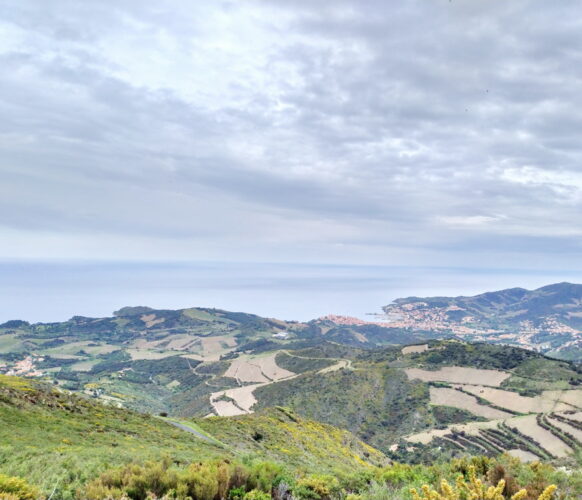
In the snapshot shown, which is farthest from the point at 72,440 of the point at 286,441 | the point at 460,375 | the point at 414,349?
the point at 414,349

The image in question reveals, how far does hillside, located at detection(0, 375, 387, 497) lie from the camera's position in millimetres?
12727

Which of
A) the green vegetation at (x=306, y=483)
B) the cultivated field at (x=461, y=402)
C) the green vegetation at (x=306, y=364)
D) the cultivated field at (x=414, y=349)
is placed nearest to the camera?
the green vegetation at (x=306, y=483)

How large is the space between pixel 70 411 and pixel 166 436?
317 inches

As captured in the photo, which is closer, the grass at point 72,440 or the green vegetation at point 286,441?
the grass at point 72,440

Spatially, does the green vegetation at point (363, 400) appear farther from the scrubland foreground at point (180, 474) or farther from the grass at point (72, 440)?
the scrubland foreground at point (180, 474)

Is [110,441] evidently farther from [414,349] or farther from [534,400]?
[414,349]

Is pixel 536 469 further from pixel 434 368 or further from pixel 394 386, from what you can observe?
pixel 434 368

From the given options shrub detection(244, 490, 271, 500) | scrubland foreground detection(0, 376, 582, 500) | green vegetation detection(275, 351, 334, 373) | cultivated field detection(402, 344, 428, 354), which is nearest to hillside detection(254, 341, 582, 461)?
cultivated field detection(402, 344, 428, 354)

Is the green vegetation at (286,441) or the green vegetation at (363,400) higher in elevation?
the green vegetation at (286,441)

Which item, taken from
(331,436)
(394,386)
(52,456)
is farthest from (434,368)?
(52,456)

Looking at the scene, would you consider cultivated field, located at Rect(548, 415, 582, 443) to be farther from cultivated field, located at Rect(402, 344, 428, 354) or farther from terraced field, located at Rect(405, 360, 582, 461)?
cultivated field, located at Rect(402, 344, 428, 354)

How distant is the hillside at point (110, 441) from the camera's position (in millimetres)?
12727

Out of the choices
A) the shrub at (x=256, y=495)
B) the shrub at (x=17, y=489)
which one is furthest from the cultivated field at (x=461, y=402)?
the shrub at (x=17, y=489)

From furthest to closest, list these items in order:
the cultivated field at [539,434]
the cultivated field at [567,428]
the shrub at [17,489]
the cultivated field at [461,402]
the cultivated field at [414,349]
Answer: the cultivated field at [414,349], the cultivated field at [461,402], the cultivated field at [567,428], the cultivated field at [539,434], the shrub at [17,489]
